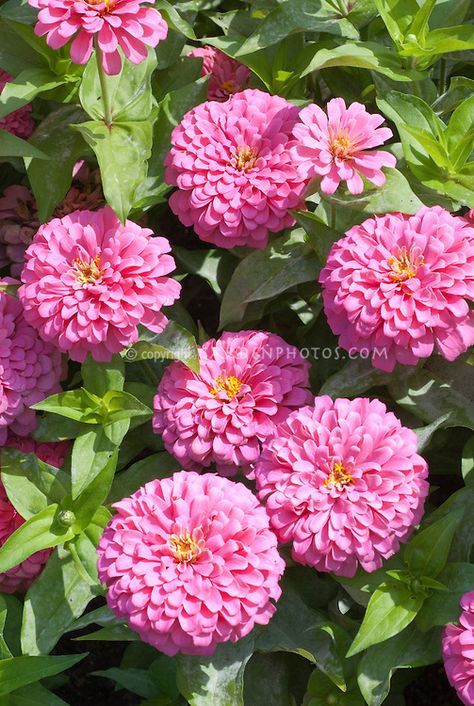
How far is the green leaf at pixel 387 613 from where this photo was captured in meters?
1.28

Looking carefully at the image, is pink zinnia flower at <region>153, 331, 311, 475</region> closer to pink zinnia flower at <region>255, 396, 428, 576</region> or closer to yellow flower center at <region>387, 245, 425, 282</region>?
pink zinnia flower at <region>255, 396, 428, 576</region>

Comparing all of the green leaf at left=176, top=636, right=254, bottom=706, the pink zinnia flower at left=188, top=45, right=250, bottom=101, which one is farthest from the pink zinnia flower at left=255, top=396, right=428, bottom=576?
the pink zinnia flower at left=188, top=45, right=250, bottom=101

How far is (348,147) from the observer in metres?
1.39

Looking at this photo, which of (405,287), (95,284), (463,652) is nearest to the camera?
(463,652)

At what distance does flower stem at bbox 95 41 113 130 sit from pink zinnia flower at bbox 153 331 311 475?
415mm

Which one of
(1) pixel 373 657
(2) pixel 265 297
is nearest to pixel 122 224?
(2) pixel 265 297

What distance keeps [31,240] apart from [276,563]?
2.66ft

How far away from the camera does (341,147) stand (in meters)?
1.38

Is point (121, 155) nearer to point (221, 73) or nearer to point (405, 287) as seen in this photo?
point (221, 73)

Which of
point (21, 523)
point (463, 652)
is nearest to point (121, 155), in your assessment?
point (21, 523)

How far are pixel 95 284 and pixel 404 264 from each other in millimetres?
447

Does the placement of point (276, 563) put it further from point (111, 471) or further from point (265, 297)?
point (265, 297)

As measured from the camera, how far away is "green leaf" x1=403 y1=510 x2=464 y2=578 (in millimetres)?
1351

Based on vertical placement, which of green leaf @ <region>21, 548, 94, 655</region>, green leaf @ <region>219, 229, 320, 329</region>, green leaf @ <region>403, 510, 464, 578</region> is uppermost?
green leaf @ <region>219, 229, 320, 329</region>
